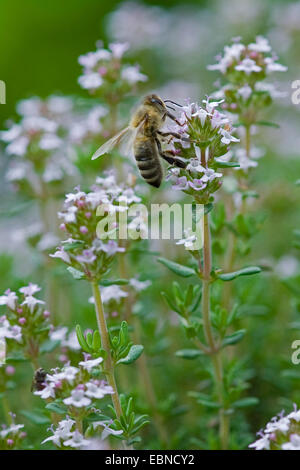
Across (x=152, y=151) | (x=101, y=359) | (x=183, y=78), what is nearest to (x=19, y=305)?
(x=101, y=359)

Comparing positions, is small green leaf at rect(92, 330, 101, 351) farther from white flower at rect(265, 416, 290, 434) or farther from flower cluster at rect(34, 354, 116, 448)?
white flower at rect(265, 416, 290, 434)

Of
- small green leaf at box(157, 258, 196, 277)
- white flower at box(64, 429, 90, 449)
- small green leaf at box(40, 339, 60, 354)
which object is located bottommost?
white flower at box(64, 429, 90, 449)

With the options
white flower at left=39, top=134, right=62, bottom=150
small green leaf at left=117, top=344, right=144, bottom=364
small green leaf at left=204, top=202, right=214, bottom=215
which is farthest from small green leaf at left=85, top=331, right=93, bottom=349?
white flower at left=39, top=134, right=62, bottom=150

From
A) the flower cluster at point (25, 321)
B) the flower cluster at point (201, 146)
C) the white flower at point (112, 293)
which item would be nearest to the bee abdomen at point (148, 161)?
the flower cluster at point (201, 146)

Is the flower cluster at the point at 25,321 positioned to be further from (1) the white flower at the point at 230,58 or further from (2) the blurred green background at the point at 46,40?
(2) the blurred green background at the point at 46,40

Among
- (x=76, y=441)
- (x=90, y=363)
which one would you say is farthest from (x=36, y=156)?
(x=76, y=441)

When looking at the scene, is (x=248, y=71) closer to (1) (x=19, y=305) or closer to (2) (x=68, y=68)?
(1) (x=19, y=305)
